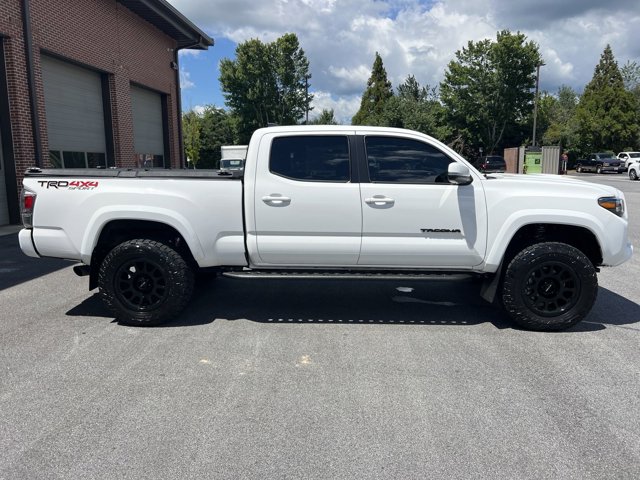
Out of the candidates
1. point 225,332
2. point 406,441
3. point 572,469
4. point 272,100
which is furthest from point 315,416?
point 272,100

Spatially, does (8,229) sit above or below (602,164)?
Result: below

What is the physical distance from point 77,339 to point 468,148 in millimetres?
50615

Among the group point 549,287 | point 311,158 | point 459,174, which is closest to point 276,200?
point 311,158

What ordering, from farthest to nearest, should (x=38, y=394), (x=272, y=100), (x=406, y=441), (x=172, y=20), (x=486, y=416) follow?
(x=272, y=100) → (x=172, y=20) → (x=38, y=394) → (x=486, y=416) → (x=406, y=441)

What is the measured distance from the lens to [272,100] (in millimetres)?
47344

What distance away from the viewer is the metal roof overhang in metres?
17.6

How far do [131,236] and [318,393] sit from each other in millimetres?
2717

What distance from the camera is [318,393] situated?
3594mm

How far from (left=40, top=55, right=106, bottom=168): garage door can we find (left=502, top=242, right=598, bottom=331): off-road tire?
43.7ft

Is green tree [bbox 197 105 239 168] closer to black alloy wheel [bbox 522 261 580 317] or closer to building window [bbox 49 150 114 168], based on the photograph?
building window [bbox 49 150 114 168]

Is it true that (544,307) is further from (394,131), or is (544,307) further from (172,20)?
(172,20)

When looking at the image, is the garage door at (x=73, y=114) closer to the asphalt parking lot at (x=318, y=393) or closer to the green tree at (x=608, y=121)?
the asphalt parking lot at (x=318, y=393)

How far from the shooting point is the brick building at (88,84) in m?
12.4

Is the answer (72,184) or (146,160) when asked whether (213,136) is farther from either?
(72,184)
